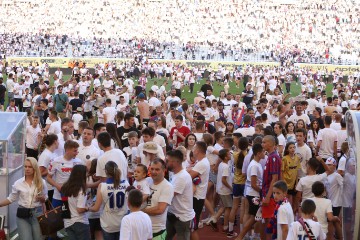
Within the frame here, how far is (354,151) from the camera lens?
8.28 metres

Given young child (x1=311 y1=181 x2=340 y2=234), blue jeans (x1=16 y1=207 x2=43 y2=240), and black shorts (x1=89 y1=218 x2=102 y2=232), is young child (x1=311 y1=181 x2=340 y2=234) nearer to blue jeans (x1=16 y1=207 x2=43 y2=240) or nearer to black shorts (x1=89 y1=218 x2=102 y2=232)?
black shorts (x1=89 y1=218 x2=102 y2=232)

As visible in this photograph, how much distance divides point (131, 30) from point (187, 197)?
2407 inches

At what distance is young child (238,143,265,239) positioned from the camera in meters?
9.35

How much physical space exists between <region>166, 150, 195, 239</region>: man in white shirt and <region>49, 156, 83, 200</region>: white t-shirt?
1.42 meters

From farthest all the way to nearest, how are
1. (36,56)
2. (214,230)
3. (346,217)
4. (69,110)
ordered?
(36,56) < (69,110) < (214,230) < (346,217)

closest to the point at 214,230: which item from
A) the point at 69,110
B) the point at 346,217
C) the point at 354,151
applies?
the point at 346,217

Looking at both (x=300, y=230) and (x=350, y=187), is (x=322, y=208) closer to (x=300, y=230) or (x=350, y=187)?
(x=350, y=187)

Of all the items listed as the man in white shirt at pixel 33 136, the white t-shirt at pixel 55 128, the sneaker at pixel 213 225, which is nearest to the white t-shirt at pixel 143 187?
the sneaker at pixel 213 225

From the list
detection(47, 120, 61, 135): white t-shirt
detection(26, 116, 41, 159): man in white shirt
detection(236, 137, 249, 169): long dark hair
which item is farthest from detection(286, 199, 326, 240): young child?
detection(26, 116, 41, 159): man in white shirt

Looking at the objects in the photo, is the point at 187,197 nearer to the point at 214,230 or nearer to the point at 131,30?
the point at 214,230

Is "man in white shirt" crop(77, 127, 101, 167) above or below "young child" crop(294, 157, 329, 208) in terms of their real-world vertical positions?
above

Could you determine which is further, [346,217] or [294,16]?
[294,16]

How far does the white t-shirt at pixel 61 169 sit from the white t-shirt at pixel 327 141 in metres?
5.01

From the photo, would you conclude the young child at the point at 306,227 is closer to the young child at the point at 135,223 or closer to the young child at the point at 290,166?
the young child at the point at 135,223
